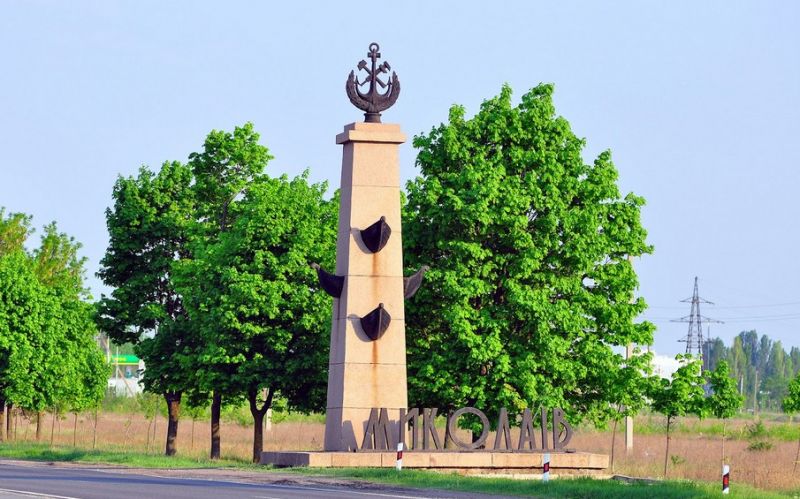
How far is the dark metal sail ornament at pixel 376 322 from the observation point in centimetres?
4125

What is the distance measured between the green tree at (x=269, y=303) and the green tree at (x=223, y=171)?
5562mm

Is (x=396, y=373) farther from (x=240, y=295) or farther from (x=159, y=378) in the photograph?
(x=159, y=378)

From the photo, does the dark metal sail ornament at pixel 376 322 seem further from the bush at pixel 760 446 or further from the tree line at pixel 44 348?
the bush at pixel 760 446

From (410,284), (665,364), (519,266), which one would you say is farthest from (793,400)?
(665,364)

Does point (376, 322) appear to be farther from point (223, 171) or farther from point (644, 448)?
point (644, 448)

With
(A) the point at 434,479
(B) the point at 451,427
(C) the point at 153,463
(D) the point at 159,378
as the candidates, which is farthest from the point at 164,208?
(A) the point at 434,479

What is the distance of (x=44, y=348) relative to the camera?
2630 inches

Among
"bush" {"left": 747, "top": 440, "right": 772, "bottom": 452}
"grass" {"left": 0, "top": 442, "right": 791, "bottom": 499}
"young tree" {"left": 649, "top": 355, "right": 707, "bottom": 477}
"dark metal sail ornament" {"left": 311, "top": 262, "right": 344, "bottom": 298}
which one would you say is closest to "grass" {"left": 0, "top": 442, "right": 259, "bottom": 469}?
"grass" {"left": 0, "top": 442, "right": 791, "bottom": 499}

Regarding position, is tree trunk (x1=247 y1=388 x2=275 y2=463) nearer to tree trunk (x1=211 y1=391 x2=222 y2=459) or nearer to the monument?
tree trunk (x1=211 y1=391 x2=222 y2=459)

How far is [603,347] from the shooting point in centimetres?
4816

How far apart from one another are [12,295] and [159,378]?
11.2m

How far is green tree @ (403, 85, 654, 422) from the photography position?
4678 cm

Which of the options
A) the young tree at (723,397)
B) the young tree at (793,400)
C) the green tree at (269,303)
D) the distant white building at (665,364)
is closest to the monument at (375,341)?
the young tree at (723,397)

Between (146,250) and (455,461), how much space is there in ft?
81.4
